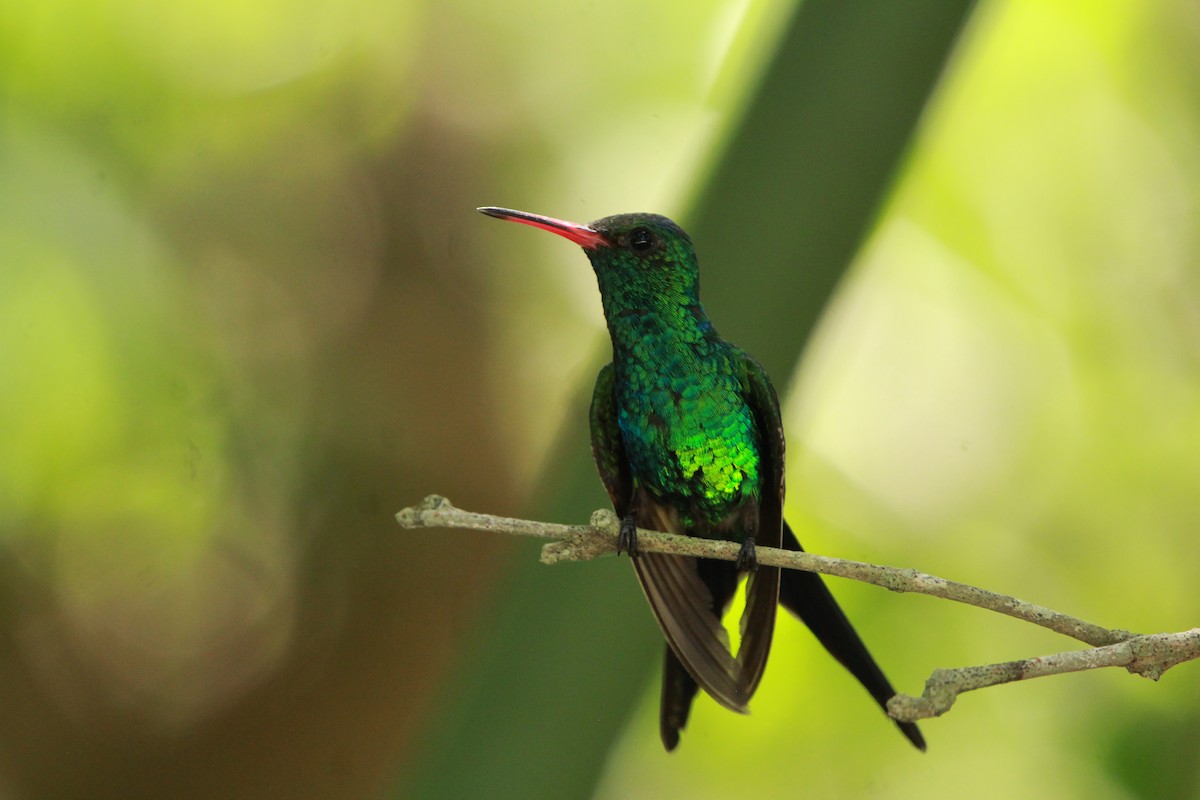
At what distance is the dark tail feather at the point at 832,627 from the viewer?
3.02 feet

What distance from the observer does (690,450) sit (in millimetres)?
971

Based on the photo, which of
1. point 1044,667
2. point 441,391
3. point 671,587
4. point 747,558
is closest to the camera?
point 1044,667

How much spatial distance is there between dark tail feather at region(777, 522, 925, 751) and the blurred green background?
1.80 ft

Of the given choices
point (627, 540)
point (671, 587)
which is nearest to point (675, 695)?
point (671, 587)

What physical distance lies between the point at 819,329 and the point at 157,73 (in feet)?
4.37

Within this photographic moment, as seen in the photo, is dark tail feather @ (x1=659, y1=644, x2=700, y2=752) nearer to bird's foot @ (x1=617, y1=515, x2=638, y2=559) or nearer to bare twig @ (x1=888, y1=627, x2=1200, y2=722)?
bird's foot @ (x1=617, y1=515, x2=638, y2=559)

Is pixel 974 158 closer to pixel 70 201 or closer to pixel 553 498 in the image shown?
pixel 553 498

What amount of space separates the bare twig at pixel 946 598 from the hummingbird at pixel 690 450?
10 centimetres

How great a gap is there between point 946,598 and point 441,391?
1.22 m

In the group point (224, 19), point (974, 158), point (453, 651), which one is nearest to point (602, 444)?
point (453, 651)

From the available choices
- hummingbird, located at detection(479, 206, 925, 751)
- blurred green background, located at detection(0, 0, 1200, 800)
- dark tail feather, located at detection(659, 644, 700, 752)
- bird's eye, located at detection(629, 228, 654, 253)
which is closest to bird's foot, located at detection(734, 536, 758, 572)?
hummingbird, located at detection(479, 206, 925, 751)

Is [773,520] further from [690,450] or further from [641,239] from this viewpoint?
[641,239]

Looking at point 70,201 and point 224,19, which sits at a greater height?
point 224,19

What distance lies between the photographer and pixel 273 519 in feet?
5.60
